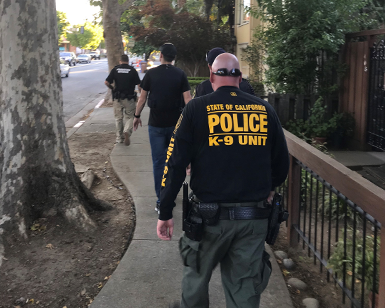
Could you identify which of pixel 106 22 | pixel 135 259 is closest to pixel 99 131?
pixel 106 22

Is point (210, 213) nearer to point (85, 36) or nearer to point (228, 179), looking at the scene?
point (228, 179)

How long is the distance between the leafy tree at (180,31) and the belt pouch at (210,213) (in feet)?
56.8

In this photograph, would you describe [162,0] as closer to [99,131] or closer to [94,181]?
[99,131]

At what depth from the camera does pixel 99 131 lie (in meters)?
11.8

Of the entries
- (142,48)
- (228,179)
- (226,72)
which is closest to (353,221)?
(228,179)

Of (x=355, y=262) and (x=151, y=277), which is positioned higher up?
(x=355, y=262)

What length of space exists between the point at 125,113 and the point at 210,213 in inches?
285

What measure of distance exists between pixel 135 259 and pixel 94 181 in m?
2.96

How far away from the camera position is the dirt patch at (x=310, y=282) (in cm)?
375

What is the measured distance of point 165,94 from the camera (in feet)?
17.3

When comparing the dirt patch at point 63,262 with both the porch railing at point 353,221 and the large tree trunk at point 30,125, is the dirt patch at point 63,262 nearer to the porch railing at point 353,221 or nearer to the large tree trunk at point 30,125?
the large tree trunk at point 30,125

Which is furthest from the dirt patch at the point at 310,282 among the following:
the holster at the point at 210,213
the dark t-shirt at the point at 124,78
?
the dark t-shirt at the point at 124,78

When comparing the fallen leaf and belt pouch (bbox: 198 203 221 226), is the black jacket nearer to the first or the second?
belt pouch (bbox: 198 203 221 226)

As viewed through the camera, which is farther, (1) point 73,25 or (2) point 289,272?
(1) point 73,25
